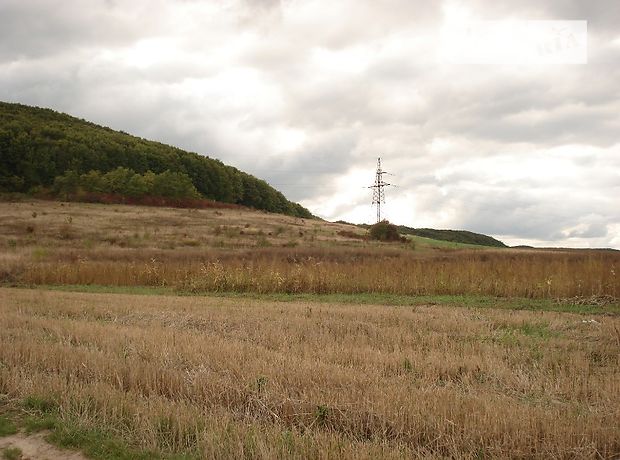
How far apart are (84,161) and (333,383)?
8821 centimetres

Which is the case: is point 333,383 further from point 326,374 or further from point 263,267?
point 263,267

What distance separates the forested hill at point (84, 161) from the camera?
80.1 meters

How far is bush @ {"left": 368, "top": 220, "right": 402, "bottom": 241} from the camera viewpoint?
59.0m

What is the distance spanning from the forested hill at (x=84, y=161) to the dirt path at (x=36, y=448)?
7664 centimetres

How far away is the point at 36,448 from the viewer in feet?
19.9

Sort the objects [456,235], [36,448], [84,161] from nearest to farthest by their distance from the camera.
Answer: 1. [36,448]
2. [84,161]
3. [456,235]

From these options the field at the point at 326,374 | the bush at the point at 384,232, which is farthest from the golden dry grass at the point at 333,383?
the bush at the point at 384,232

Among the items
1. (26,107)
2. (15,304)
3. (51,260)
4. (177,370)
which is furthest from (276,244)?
(26,107)

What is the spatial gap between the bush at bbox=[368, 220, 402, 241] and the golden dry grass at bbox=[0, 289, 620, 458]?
45.7m

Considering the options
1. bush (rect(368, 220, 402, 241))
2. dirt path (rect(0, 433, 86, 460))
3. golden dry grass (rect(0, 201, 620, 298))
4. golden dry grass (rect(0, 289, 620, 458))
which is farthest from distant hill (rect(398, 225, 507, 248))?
dirt path (rect(0, 433, 86, 460))

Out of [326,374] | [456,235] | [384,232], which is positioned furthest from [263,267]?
[456,235]

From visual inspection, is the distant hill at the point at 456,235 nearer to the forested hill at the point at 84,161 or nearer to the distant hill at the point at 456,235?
the distant hill at the point at 456,235

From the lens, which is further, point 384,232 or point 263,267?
point 384,232

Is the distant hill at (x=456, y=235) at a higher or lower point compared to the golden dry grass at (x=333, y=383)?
higher
